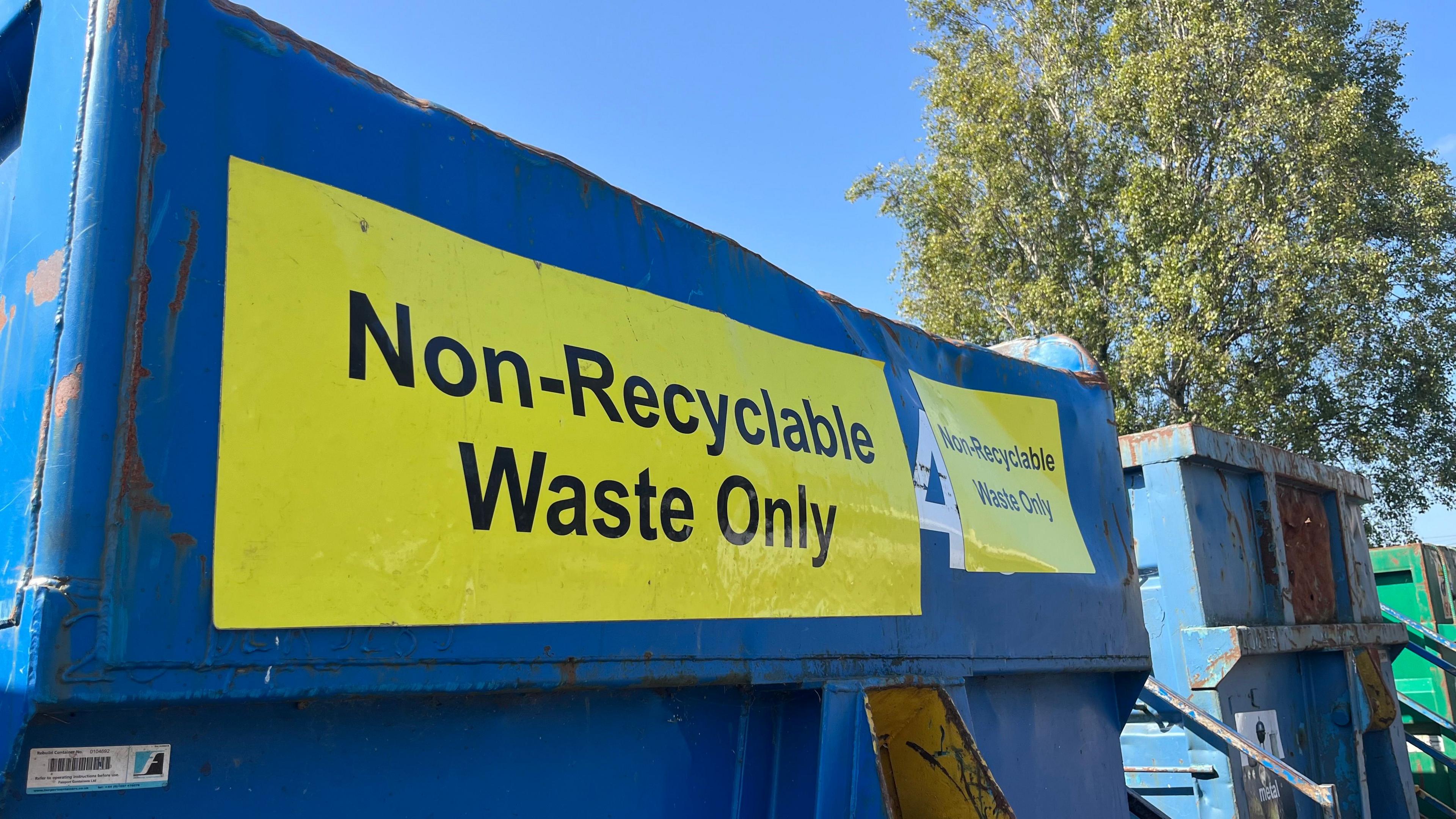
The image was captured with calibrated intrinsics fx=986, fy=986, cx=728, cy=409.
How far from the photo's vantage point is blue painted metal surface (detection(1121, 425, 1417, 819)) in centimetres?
432

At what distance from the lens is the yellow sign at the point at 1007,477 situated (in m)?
2.81

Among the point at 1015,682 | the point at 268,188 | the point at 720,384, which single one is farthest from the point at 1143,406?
the point at 268,188

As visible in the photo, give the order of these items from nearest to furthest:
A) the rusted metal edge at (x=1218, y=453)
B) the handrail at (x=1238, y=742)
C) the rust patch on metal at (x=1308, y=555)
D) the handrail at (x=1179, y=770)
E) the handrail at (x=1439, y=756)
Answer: the handrail at (x=1238, y=742), the handrail at (x=1179, y=770), the rusted metal edge at (x=1218, y=453), the rust patch on metal at (x=1308, y=555), the handrail at (x=1439, y=756)

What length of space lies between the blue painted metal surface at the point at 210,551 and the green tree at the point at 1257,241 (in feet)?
42.4

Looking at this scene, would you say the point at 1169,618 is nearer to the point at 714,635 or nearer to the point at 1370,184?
the point at 714,635

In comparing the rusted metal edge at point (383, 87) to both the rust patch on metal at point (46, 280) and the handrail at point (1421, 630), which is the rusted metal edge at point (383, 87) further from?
the handrail at point (1421, 630)

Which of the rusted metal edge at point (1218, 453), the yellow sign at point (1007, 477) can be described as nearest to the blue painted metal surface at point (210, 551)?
the yellow sign at point (1007, 477)

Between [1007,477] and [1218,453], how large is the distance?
7.34 ft

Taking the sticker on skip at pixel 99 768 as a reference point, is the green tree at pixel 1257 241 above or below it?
above

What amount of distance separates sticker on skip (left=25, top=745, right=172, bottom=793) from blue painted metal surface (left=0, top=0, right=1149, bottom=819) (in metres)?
0.01

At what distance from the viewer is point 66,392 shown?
4.04ft

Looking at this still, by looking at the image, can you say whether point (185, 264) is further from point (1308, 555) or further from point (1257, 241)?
point (1257, 241)

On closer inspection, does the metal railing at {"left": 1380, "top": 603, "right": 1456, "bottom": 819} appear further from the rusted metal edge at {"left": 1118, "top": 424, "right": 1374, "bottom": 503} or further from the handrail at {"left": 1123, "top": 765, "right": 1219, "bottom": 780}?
the handrail at {"left": 1123, "top": 765, "right": 1219, "bottom": 780}

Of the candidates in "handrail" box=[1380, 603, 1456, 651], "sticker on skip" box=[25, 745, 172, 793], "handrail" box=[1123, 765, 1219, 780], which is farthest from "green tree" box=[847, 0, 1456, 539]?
"sticker on skip" box=[25, 745, 172, 793]
